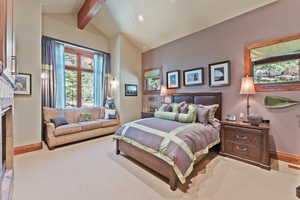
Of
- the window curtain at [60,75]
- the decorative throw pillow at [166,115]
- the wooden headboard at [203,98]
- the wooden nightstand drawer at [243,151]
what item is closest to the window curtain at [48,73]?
the window curtain at [60,75]

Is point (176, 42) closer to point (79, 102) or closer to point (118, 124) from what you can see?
point (118, 124)

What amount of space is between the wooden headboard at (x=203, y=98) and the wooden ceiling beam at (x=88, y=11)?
3.31 m

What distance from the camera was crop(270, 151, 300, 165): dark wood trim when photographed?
255cm

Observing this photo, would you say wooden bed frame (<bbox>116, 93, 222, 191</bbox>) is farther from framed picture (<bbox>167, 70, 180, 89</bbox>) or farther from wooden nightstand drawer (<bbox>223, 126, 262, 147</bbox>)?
wooden nightstand drawer (<bbox>223, 126, 262, 147</bbox>)

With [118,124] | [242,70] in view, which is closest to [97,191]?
[118,124]

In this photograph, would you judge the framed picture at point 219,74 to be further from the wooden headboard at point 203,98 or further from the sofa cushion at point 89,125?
the sofa cushion at point 89,125

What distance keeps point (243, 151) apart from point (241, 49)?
220cm

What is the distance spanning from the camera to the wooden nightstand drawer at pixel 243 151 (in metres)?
2.50

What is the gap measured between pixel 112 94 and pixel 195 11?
3.78 m

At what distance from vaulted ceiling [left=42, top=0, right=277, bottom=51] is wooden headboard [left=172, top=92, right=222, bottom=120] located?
181 cm

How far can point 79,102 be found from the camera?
4973 millimetres

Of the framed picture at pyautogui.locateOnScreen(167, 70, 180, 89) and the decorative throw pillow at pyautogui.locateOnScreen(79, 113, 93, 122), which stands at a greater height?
the framed picture at pyautogui.locateOnScreen(167, 70, 180, 89)

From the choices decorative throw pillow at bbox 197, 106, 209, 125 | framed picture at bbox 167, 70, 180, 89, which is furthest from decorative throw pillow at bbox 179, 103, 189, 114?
framed picture at bbox 167, 70, 180, 89

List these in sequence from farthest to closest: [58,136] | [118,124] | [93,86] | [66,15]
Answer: [93,86]
[118,124]
[66,15]
[58,136]
